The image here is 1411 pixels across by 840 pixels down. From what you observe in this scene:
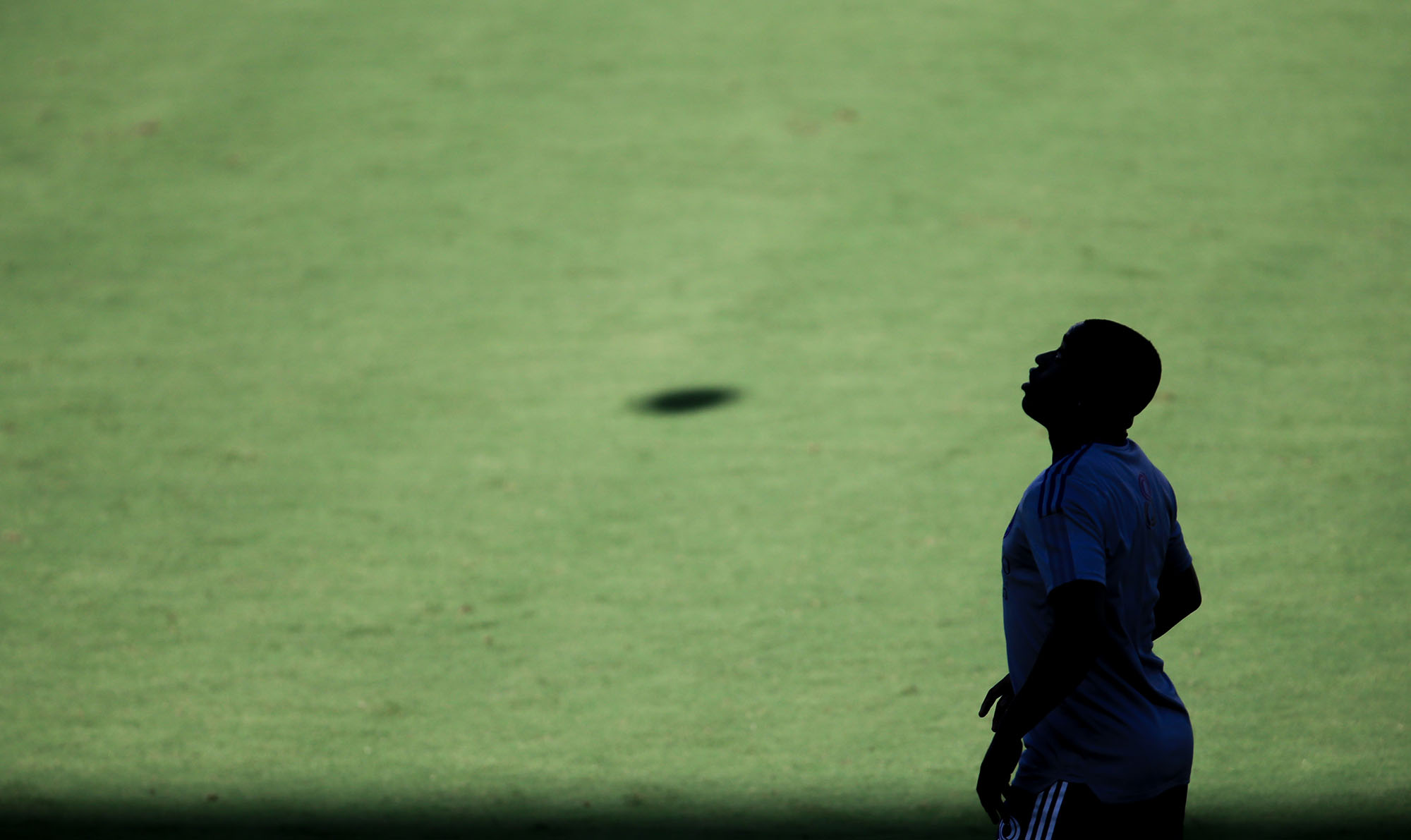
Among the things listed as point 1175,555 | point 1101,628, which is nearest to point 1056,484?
point 1101,628

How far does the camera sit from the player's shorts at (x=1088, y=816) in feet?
8.13

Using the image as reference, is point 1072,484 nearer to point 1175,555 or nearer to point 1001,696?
point 1175,555

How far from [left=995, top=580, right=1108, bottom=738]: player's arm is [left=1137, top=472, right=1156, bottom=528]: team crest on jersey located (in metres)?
0.23

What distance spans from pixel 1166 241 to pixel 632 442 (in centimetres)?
340

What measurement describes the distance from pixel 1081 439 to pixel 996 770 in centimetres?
63

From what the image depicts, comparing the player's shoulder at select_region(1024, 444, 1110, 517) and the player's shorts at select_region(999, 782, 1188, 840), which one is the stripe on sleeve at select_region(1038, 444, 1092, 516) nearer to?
the player's shoulder at select_region(1024, 444, 1110, 517)

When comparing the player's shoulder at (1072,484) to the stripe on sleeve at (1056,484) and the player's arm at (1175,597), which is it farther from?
the player's arm at (1175,597)

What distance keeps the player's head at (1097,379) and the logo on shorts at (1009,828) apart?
2.45ft

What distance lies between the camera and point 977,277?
7.45 meters

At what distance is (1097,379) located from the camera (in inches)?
98.7

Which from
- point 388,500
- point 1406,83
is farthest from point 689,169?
point 1406,83

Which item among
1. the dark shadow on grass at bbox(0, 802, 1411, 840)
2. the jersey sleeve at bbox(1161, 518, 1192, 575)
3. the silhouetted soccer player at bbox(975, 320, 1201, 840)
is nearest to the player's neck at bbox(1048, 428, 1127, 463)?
the silhouetted soccer player at bbox(975, 320, 1201, 840)

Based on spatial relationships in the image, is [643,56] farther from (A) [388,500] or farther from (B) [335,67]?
(A) [388,500]

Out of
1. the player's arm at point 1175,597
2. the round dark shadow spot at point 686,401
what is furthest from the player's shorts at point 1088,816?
the round dark shadow spot at point 686,401
